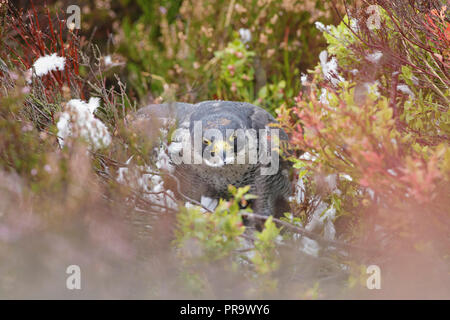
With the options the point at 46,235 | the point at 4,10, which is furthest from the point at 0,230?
the point at 4,10

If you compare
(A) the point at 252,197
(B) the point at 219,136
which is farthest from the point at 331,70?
(A) the point at 252,197

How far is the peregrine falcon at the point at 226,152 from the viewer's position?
1372mm

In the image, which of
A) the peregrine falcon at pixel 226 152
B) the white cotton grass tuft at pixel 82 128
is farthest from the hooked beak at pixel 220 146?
the white cotton grass tuft at pixel 82 128

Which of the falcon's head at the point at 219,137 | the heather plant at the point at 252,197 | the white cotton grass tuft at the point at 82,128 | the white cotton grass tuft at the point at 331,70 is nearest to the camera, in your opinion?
the heather plant at the point at 252,197

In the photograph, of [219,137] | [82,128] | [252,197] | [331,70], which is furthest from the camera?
[331,70]

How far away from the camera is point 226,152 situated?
1355 millimetres

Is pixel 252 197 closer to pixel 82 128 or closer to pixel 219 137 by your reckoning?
pixel 219 137

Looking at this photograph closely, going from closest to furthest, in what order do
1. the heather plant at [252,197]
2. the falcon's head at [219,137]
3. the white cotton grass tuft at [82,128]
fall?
the heather plant at [252,197] < the white cotton grass tuft at [82,128] < the falcon's head at [219,137]

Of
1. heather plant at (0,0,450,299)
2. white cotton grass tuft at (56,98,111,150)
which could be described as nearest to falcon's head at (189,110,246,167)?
heather plant at (0,0,450,299)

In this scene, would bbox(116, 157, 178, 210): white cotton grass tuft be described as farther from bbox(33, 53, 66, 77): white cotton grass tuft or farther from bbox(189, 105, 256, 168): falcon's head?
bbox(33, 53, 66, 77): white cotton grass tuft

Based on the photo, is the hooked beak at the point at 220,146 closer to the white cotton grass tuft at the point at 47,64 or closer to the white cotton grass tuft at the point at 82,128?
the white cotton grass tuft at the point at 82,128

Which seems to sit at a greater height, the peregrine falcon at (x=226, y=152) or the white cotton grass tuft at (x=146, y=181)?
the peregrine falcon at (x=226, y=152)

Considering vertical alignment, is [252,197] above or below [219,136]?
below

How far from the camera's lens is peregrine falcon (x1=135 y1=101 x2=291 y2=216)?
1.37m
